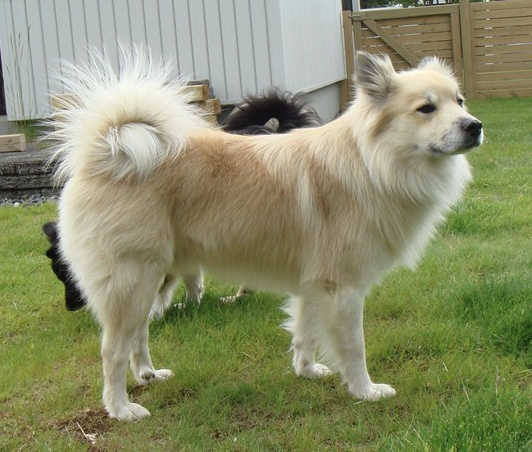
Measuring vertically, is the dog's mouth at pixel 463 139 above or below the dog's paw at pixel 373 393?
above

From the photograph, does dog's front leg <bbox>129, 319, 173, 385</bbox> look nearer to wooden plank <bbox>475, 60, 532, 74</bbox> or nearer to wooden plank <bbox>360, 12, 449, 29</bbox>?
wooden plank <bbox>360, 12, 449, 29</bbox>

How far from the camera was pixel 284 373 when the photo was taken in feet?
11.9

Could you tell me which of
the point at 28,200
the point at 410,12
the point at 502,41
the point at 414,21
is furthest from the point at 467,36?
the point at 28,200

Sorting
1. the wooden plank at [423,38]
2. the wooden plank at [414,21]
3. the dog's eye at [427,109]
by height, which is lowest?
the dog's eye at [427,109]

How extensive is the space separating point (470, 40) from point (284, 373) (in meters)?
12.5

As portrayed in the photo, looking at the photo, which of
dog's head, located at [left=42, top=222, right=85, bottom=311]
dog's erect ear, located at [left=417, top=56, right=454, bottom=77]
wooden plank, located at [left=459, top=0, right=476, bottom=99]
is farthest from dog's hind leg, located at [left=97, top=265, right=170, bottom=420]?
wooden plank, located at [left=459, top=0, right=476, bottom=99]

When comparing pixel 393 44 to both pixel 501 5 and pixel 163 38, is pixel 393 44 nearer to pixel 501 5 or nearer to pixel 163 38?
pixel 501 5

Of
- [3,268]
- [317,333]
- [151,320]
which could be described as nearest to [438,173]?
[317,333]

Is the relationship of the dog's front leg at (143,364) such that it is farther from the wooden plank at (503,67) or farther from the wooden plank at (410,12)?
Result: the wooden plank at (503,67)

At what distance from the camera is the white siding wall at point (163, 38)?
813 centimetres

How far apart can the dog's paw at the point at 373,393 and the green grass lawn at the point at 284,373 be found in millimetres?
45

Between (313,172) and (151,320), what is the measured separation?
1544 mm

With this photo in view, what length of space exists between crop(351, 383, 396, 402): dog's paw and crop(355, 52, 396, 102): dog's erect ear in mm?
1259

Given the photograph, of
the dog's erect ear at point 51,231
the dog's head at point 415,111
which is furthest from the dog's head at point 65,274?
the dog's head at point 415,111
